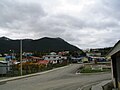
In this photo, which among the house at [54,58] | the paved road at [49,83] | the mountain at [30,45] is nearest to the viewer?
the paved road at [49,83]

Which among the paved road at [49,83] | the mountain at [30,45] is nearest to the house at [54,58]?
the mountain at [30,45]

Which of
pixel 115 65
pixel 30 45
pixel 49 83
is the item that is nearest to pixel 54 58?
pixel 30 45

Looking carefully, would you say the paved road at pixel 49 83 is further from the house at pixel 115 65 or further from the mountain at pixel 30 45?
the mountain at pixel 30 45

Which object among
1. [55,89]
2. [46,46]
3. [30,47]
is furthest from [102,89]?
[46,46]

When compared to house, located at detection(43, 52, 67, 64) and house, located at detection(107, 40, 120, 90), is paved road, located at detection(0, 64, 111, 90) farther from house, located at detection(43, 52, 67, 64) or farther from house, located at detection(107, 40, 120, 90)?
house, located at detection(43, 52, 67, 64)

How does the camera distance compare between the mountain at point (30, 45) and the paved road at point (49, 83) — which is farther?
the mountain at point (30, 45)

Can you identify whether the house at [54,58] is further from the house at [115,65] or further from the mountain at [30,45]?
the house at [115,65]

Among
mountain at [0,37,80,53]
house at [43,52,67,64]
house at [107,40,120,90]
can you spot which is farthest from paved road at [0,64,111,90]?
mountain at [0,37,80,53]

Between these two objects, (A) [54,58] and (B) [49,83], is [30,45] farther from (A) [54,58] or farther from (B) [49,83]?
(B) [49,83]

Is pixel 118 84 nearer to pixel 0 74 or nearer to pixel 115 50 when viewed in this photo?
pixel 115 50

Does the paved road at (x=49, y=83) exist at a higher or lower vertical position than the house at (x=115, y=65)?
lower

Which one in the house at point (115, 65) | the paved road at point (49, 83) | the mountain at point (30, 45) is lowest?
the paved road at point (49, 83)

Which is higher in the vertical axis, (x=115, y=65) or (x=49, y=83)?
(x=115, y=65)

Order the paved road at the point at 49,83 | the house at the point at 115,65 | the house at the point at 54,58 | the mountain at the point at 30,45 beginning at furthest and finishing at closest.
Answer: the mountain at the point at 30,45 → the house at the point at 54,58 → the paved road at the point at 49,83 → the house at the point at 115,65
